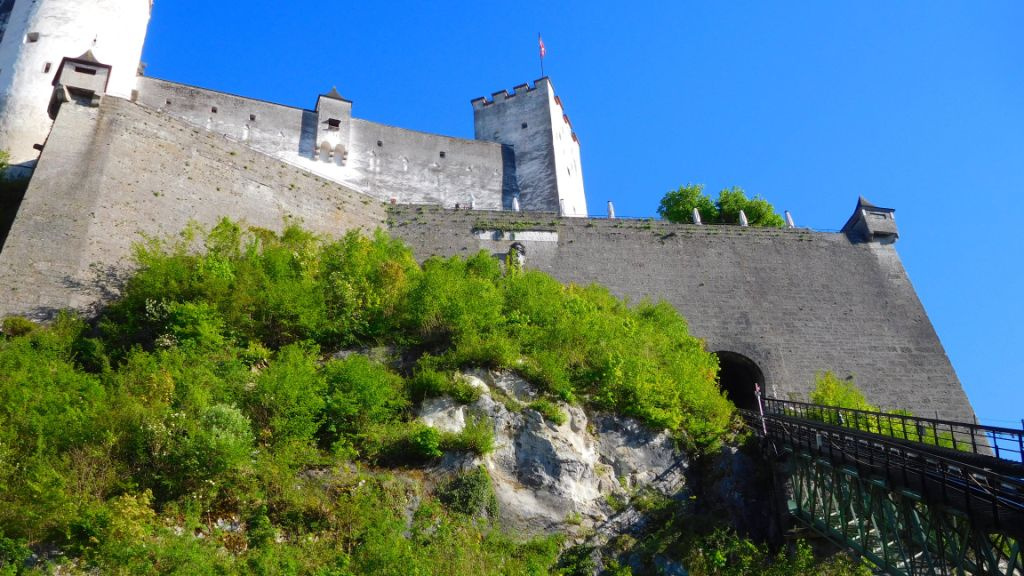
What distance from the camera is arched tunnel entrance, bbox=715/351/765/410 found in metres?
25.1

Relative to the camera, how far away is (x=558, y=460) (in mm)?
16172

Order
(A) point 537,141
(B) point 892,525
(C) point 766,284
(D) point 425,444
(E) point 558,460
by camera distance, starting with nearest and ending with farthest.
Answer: (B) point 892,525 → (D) point 425,444 → (E) point 558,460 → (C) point 766,284 → (A) point 537,141

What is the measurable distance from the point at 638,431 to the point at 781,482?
293 cm

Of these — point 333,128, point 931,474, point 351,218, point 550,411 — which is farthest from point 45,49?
point 931,474

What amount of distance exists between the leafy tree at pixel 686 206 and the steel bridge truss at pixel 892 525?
22.4m

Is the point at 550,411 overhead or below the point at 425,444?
overhead

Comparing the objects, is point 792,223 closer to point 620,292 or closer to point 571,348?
point 620,292

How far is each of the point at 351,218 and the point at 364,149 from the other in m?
7.94

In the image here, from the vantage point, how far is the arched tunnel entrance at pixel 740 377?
25141 mm

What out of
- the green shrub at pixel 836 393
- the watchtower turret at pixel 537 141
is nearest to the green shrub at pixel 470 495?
the green shrub at pixel 836 393

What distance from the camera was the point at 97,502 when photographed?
11961mm

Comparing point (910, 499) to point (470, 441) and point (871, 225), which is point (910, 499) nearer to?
point (470, 441)

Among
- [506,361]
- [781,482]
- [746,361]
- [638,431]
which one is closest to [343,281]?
[506,361]

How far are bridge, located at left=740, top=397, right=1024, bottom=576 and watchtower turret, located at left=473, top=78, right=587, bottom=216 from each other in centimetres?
2044
